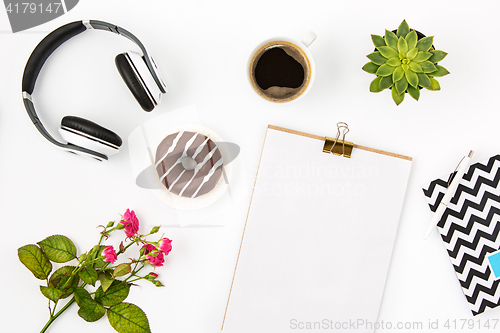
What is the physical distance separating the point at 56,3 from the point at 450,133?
1024 mm

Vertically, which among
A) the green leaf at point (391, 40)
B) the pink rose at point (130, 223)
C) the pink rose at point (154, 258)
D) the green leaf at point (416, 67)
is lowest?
the pink rose at point (154, 258)

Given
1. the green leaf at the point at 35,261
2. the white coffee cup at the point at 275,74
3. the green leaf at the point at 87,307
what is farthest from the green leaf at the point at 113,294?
the white coffee cup at the point at 275,74

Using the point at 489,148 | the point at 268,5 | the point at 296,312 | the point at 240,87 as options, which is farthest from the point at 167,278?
the point at 489,148

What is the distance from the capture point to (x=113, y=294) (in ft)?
2.39

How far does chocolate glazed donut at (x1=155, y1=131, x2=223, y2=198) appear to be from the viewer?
0.72m

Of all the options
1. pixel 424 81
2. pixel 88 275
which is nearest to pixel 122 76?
pixel 88 275

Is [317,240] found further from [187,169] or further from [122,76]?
[122,76]

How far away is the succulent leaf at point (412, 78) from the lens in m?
0.66

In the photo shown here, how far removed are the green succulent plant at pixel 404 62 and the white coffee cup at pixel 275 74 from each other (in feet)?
0.41

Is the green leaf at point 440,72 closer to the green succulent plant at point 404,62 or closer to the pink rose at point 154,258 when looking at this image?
the green succulent plant at point 404,62

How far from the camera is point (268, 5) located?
75 cm

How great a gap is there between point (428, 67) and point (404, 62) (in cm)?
5

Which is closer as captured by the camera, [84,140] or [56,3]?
[84,140]

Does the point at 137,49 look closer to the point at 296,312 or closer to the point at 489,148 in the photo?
the point at 296,312
